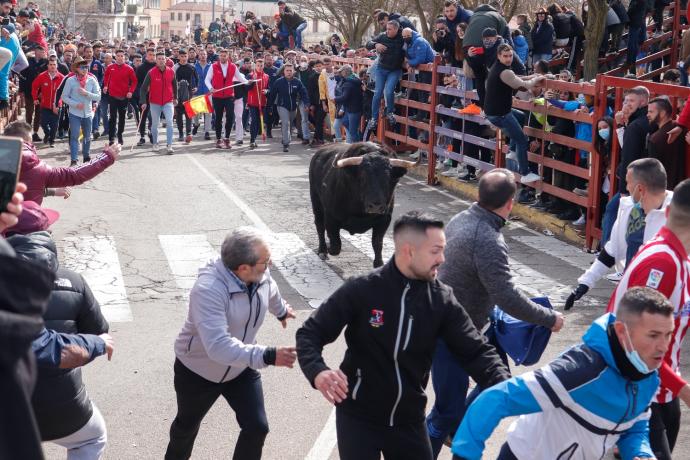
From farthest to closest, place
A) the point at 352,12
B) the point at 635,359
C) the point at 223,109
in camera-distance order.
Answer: the point at 352,12 < the point at 223,109 < the point at 635,359

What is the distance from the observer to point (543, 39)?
20.0 meters

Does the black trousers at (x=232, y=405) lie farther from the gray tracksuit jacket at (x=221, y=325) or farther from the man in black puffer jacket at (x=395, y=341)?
the man in black puffer jacket at (x=395, y=341)

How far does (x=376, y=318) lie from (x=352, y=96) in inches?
654

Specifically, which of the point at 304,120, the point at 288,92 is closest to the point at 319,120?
the point at 304,120

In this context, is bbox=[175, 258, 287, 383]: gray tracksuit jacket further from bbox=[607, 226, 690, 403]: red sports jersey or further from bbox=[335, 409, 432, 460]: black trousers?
bbox=[607, 226, 690, 403]: red sports jersey

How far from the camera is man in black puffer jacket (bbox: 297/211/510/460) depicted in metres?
4.48

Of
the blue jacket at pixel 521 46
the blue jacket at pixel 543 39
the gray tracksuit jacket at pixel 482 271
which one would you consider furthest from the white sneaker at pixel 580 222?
the gray tracksuit jacket at pixel 482 271

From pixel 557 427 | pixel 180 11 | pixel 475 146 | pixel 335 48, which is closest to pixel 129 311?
pixel 557 427

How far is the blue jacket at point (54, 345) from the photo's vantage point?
4.47 metres

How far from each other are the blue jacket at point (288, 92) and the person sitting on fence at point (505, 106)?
907 cm

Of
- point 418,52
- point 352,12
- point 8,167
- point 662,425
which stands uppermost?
point 352,12

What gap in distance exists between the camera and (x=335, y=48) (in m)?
32.5

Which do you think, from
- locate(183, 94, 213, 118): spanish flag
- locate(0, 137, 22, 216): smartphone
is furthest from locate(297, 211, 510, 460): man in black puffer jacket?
locate(183, 94, 213, 118): spanish flag

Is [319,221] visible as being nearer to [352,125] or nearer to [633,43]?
[352,125]
